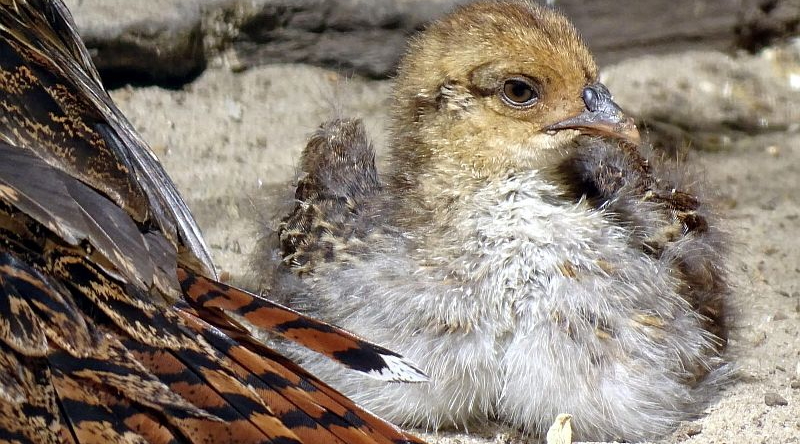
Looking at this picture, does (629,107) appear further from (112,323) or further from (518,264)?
(112,323)

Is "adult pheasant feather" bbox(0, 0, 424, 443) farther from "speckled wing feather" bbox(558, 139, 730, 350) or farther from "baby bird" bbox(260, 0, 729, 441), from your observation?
"speckled wing feather" bbox(558, 139, 730, 350)

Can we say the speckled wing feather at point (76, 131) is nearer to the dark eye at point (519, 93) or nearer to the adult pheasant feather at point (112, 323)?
the adult pheasant feather at point (112, 323)

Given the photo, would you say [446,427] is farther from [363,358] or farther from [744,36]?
[744,36]

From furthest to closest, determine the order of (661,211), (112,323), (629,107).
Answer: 1. (629,107)
2. (661,211)
3. (112,323)

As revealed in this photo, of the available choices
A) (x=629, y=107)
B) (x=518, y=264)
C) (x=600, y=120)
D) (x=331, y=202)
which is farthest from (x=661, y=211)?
(x=629, y=107)

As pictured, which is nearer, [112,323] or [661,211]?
[112,323]

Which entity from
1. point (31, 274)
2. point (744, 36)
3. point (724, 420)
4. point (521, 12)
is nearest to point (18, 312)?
point (31, 274)

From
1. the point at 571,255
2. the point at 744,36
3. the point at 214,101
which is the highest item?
the point at 744,36
